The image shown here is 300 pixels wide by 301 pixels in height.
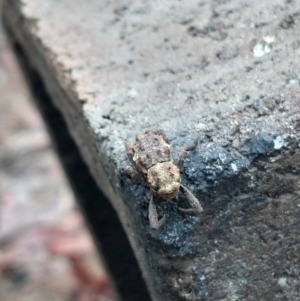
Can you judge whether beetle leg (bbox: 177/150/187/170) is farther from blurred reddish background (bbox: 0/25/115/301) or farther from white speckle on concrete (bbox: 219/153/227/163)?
blurred reddish background (bbox: 0/25/115/301)

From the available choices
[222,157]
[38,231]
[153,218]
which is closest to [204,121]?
[222,157]

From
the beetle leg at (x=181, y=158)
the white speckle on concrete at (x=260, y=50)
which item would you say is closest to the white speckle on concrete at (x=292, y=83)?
the white speckle on concrete at (x=260, y=50)

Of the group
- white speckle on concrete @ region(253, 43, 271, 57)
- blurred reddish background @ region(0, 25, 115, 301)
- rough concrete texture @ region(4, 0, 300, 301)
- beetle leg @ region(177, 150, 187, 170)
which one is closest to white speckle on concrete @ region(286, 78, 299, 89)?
rough concrete texture @ region(4, 0, 300, 301)

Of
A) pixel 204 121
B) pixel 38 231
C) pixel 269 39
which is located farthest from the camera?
pixel 38 231

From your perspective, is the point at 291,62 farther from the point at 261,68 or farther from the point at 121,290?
the point at 121,290

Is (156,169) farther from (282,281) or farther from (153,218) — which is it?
(282,281)

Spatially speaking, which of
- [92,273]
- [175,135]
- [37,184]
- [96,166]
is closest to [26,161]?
[37,184]
